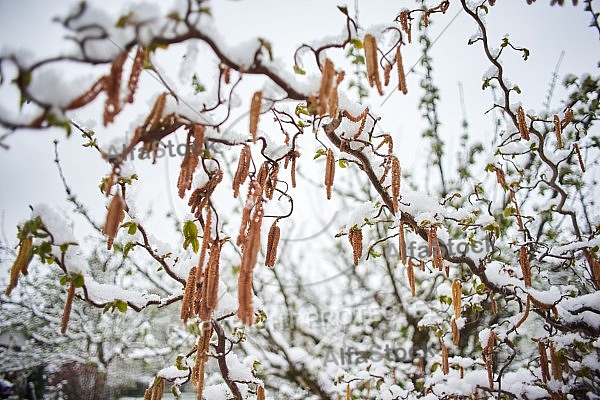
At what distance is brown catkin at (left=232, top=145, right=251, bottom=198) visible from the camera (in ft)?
4.91

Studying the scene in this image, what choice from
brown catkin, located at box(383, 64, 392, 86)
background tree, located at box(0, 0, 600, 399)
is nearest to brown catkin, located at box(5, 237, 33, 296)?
background tree, located at box(0, 0, 600, 399)

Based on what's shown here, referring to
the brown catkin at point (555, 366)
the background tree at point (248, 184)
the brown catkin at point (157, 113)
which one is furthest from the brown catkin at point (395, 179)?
the brown catkin at point (555, 366)

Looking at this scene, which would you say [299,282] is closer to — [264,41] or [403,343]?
[403,343]

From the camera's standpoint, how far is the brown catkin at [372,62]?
1.30m

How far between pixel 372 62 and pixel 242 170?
679 millimetres

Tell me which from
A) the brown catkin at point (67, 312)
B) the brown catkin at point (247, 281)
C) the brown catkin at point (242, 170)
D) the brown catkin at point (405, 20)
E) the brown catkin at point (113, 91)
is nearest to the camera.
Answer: the brown catkin at point (113, 91)

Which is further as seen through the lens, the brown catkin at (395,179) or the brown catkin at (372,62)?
the brown catkin at (395,179)

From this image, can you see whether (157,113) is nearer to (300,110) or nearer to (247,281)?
(247,281)

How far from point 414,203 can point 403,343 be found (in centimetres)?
491

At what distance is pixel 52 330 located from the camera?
9883 millimetres

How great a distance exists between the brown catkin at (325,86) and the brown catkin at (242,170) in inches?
17.9

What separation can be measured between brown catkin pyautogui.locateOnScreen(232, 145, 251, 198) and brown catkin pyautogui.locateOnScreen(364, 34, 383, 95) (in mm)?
581

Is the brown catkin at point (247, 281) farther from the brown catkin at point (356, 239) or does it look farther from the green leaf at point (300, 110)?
the brown catkin at point (356, 239)

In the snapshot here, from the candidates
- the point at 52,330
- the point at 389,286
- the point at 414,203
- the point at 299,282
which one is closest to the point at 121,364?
the point at 52,330
